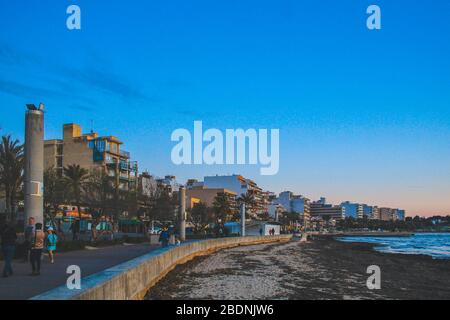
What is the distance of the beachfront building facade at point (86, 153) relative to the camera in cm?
8800

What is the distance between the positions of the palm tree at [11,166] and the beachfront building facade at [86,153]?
4742 centimetres

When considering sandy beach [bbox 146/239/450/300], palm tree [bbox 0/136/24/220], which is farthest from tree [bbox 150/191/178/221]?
sandy beach [bbox 146/239/450/300]

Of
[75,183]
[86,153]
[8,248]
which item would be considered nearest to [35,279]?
[8,248]

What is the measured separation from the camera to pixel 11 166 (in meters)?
36.2

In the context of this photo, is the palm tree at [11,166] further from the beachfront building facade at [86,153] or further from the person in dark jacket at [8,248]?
the beachfront building facade at [86,153]

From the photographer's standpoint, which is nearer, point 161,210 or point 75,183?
point 75,183

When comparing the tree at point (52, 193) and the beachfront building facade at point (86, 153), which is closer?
the tree at point (52, 193)

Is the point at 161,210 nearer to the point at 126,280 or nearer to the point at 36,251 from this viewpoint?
the point at 36,251

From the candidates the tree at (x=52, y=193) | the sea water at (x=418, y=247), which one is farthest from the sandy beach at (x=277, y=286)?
the sea water at (x=418, y=247)

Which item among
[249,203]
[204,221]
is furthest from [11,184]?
[249,203]

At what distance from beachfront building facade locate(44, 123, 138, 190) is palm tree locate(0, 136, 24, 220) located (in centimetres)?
4742

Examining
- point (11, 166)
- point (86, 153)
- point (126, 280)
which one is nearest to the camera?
point (126, 280)

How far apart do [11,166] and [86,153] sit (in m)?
52.8
